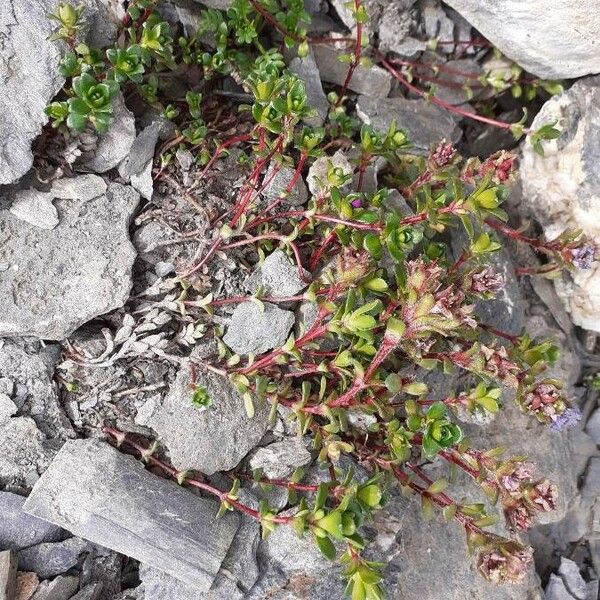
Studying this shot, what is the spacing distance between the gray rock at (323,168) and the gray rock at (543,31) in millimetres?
1102

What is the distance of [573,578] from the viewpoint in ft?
13.1

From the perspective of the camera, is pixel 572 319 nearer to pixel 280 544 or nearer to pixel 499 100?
pixel 499 100

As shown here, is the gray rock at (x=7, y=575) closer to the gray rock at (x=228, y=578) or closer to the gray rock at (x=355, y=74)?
the gray rock at (x=228, y=578)

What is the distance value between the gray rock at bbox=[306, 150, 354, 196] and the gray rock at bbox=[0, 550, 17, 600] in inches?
82.3

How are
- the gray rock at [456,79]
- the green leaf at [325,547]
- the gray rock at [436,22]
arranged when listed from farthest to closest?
1. the gray rock at [456,79]
2. the gray rock at [436,22]
3. the green leaf at [325,547]

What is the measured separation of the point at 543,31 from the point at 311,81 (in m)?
1.22

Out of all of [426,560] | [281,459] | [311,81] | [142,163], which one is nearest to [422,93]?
[311,81]

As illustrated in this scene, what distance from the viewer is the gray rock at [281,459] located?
3.15 metres

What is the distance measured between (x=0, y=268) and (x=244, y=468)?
1.40 meters

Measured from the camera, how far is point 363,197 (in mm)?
3256

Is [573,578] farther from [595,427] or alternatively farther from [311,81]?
[311,81]

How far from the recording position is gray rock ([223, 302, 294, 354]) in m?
3.15

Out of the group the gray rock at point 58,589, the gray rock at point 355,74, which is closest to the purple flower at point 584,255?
the gray rock at point 355,74

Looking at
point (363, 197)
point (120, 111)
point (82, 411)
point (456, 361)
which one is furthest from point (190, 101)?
point (456, 361)
